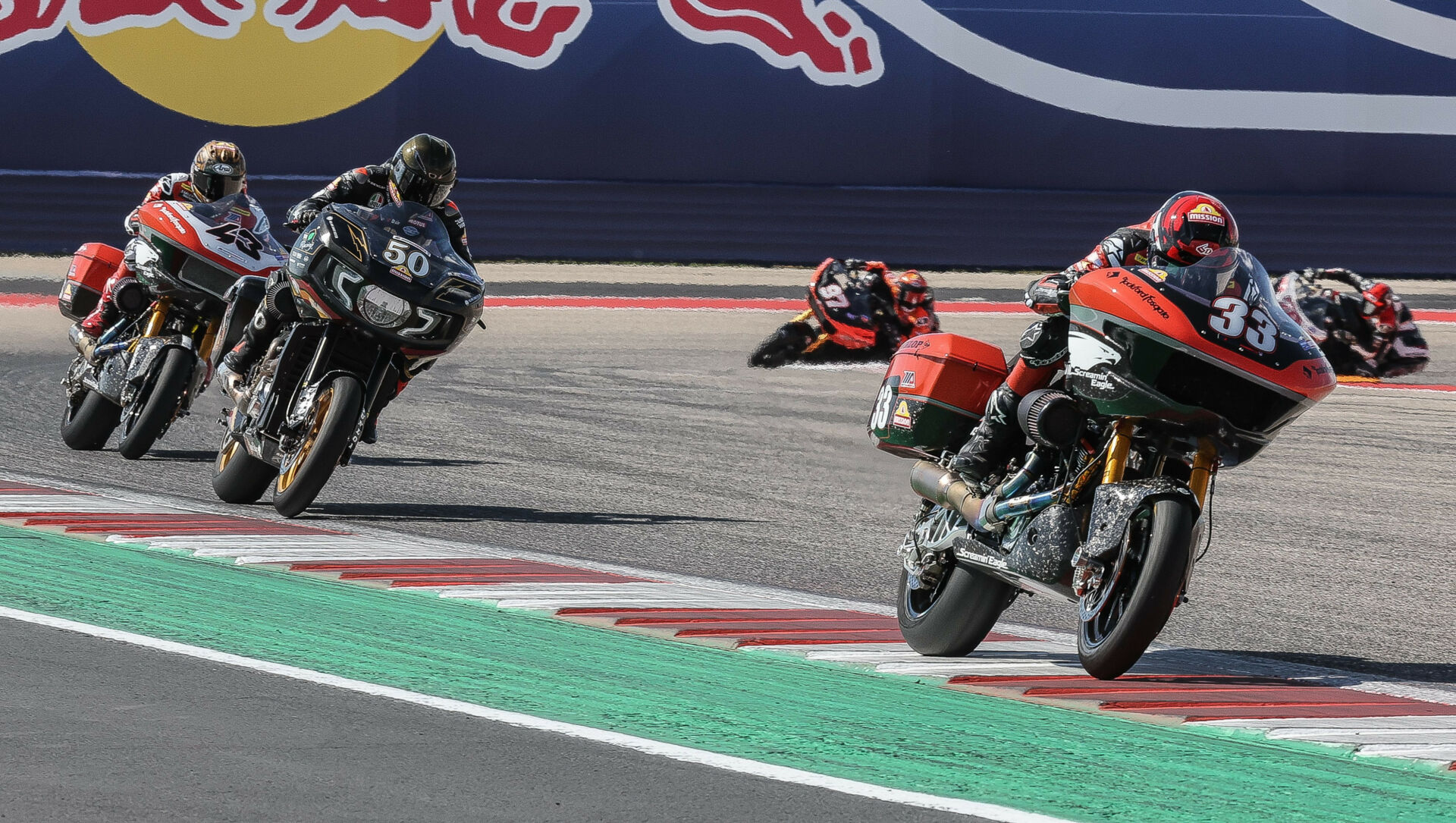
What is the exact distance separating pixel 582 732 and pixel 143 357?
20.3ft

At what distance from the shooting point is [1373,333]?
1499 centimetres

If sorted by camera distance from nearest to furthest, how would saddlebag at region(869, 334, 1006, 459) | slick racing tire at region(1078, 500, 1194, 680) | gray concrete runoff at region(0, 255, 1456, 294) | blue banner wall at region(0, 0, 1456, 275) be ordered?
slick racing tire at region(1078, 500, 1194, 680) < saddlebag at region(869, 334, 1006, 459) < gray concrete runoff at region(0, 255, 1456, 294) < blue banner wall at region(0, 0, 1456, 275)

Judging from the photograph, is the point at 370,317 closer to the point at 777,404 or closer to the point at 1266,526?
the point at 1266,526

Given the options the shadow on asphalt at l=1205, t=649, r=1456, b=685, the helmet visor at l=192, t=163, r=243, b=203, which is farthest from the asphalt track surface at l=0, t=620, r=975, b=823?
the helmet visor at l=192, t=163, r=243, b=203

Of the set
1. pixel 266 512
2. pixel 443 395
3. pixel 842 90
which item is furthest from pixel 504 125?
pixel 266 512

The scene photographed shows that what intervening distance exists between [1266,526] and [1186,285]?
13.8ft

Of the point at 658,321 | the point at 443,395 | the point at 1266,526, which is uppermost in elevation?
the point at 1266,526

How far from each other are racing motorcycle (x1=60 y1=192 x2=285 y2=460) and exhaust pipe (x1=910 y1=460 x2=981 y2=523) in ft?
15.3

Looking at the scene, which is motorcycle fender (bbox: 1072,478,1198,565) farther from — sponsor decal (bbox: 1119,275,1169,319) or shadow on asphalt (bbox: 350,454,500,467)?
shadow on asphalt (bbox: 350,454,500,467)

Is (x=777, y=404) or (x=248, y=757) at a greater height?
(x=248, y=757)

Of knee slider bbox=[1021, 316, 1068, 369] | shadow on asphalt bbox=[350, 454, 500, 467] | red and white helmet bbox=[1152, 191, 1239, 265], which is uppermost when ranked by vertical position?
red and white helmet bbox=[1152, 191, 1239, 265]

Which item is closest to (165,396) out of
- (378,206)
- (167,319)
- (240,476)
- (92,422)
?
(167,319)

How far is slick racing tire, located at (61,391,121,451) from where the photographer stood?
10711 millimetres

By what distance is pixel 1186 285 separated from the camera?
5.74m
